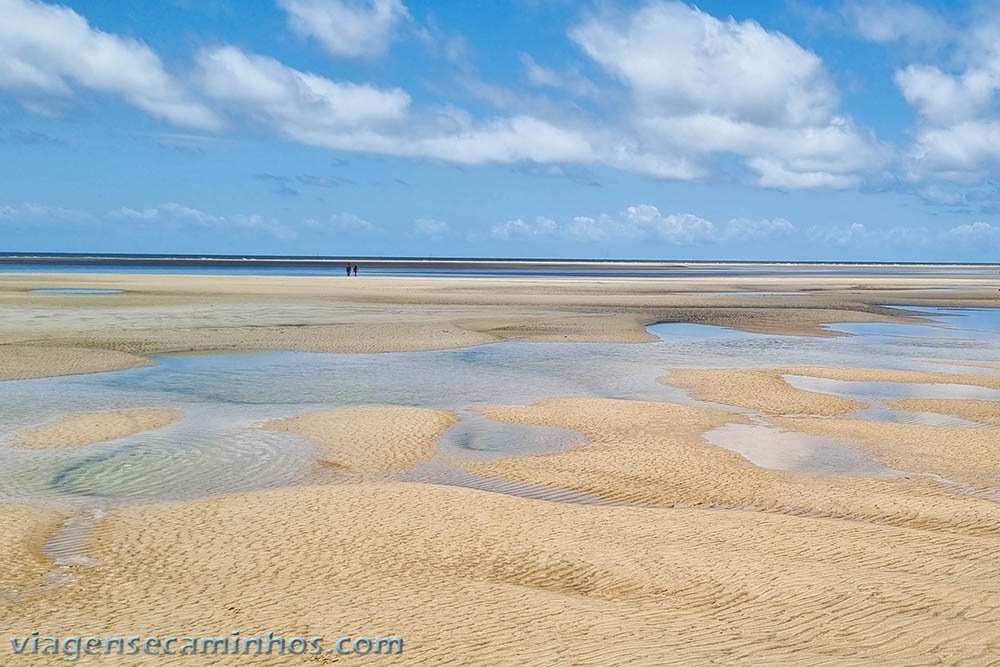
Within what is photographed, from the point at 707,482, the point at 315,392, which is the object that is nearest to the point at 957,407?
the point at 707,482

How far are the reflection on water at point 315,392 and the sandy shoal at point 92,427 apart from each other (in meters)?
0.42

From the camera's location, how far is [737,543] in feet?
41.0

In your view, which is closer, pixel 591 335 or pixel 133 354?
pixel 133 354

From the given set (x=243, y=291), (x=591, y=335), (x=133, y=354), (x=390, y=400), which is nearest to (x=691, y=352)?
(x=591, y=335)

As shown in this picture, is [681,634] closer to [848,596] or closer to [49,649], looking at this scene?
[848,596]

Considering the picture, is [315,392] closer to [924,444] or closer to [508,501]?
[508,501]

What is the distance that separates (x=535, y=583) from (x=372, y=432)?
9.61 metres

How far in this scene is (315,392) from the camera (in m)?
25.2

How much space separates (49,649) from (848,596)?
8.70 metres

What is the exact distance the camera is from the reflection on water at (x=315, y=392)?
16.5 metres

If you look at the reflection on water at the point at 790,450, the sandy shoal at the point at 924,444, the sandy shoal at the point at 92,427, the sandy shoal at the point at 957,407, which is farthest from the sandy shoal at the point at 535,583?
the sandy shoal at the point at 957,407

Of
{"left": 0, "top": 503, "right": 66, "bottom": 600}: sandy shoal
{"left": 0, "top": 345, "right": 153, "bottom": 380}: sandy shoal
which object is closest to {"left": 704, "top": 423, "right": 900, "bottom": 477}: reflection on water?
{"left": 0, "top": 503, "right": 66, "bottom": 600}: sandy shoal

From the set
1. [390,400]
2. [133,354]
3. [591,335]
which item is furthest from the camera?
[591,335]

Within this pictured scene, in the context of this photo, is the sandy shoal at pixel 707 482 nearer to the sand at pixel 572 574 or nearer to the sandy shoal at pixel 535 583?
the sand at pixel 572 574
